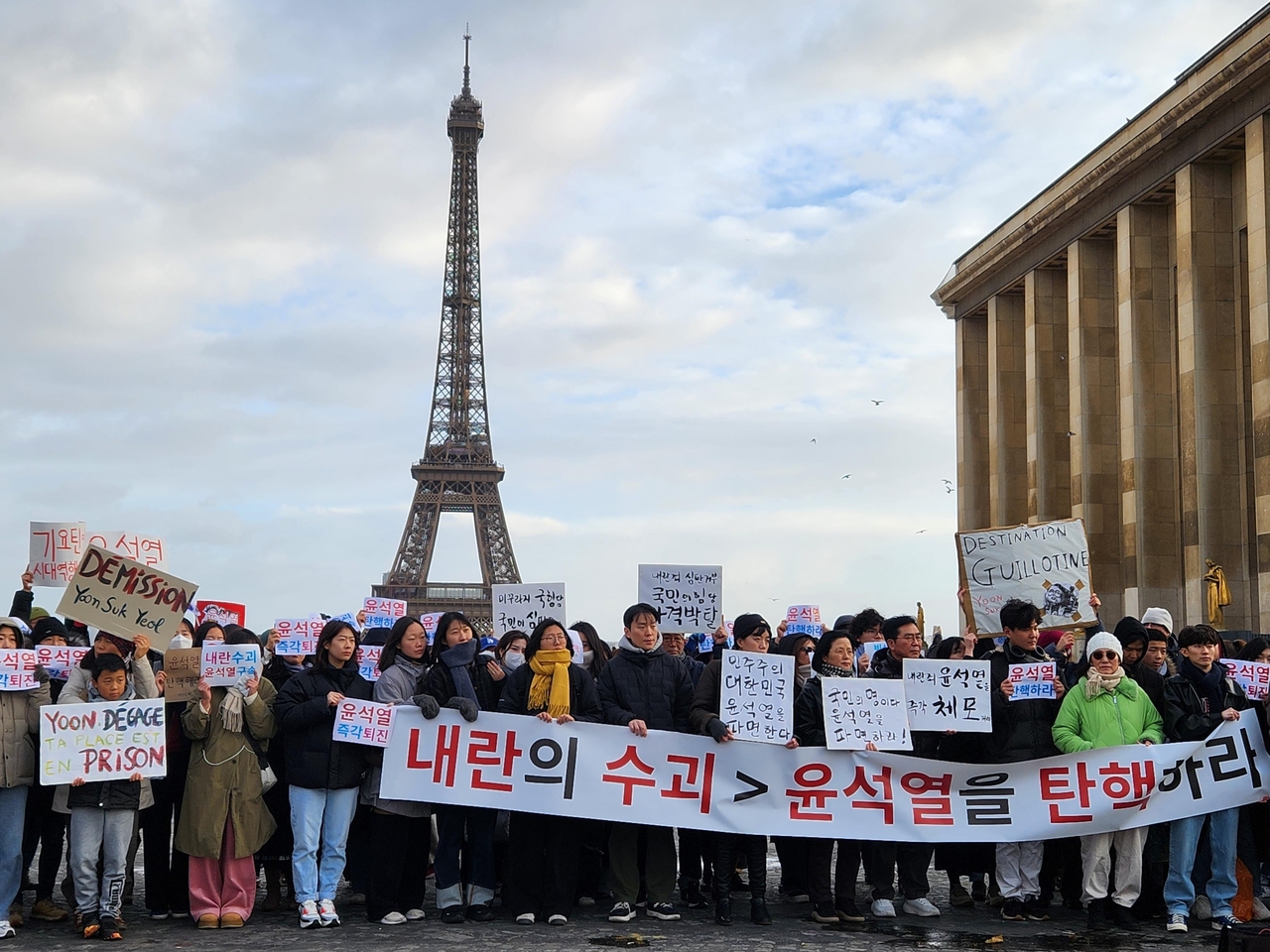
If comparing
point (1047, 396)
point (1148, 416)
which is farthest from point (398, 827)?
point (1047, 396)

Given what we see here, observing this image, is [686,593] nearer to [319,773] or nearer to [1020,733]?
[1020,733]

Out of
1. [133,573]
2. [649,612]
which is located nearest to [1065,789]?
[649,612]

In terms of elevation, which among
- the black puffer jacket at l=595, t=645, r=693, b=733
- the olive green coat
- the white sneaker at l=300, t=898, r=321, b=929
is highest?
the black puffer jacket at l=595, t=645, r=693, b=733

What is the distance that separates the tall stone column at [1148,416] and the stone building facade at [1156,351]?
41mm

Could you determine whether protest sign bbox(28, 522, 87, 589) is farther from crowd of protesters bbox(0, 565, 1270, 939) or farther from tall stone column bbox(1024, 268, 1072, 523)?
tall stone column bbox(1024, 268, 1072, 523)

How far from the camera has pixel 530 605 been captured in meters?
14.4

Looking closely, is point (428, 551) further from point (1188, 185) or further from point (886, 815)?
point (886, 815)

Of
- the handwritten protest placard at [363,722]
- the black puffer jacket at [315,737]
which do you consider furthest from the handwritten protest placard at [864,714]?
the black puffer jacket at [315,737]

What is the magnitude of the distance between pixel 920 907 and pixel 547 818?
2.74m

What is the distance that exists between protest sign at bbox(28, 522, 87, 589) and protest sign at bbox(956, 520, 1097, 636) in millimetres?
8183

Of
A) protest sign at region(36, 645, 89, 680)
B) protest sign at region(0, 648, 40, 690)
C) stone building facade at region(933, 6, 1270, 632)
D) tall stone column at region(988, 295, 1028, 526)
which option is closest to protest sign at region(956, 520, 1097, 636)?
protest sign at region(36, 645, 89, 680)

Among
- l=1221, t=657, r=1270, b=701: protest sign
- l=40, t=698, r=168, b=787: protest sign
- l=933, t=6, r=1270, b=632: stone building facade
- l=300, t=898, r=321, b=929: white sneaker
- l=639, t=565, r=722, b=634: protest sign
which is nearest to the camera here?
l=40, t=698, r=168, b=787: protest sign

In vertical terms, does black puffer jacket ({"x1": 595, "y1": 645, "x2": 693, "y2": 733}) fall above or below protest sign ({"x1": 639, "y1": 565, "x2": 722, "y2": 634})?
below

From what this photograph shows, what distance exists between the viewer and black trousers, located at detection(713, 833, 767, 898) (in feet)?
32.9
